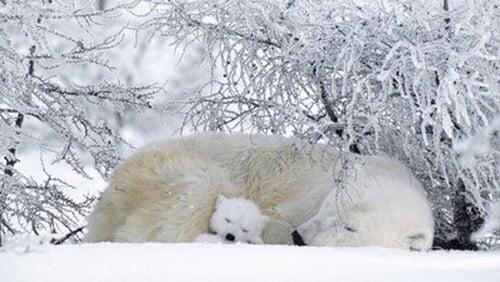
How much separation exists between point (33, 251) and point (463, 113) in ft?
7.86

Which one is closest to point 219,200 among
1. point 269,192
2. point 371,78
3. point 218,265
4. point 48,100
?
point 269,192

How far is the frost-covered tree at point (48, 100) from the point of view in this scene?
6719 millimetres

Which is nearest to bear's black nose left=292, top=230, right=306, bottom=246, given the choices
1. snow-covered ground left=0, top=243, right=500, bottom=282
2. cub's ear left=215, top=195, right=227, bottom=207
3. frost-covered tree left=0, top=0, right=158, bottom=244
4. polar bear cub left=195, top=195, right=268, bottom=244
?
polar bear cub left=195, top=195, right=268, bottom=244

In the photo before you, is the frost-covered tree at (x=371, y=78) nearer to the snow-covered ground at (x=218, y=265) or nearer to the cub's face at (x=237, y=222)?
the cub's face at (x=237, y=222)

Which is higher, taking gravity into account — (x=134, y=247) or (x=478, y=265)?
(x=134, y=247)

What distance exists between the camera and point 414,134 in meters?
5.58

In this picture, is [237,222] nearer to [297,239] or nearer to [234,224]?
[234,224]

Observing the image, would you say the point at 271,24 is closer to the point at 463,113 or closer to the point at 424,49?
the point at 424,49

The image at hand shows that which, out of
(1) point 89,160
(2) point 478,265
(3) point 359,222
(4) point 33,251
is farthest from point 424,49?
(1) point 89,160

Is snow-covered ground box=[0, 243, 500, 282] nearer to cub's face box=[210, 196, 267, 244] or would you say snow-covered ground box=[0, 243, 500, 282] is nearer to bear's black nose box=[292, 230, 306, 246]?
bear's black nose box=[292, 230, 306, 246]

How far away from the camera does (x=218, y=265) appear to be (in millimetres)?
3535

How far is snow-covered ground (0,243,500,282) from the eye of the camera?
10.7ft

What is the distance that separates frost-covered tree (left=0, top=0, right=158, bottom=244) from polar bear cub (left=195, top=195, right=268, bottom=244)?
160cm

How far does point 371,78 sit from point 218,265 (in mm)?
2238
